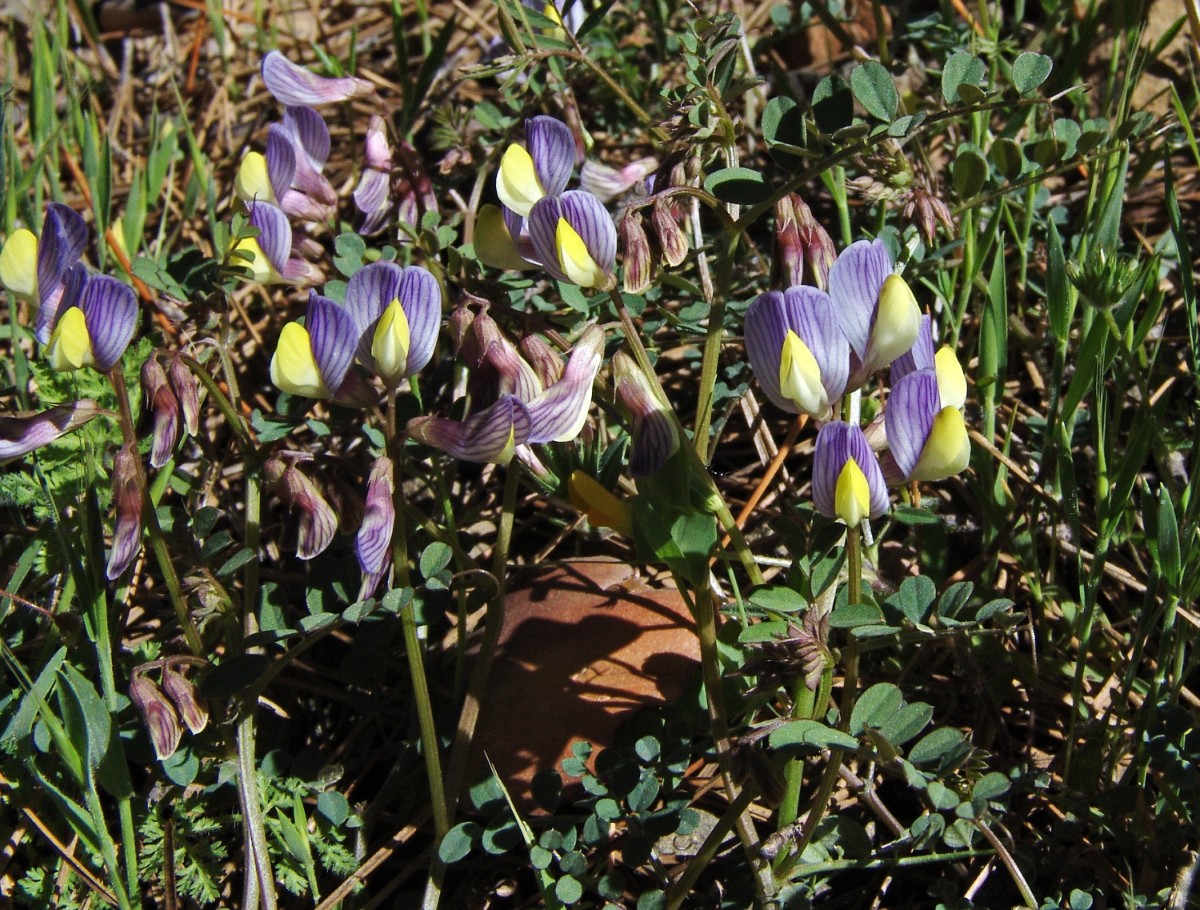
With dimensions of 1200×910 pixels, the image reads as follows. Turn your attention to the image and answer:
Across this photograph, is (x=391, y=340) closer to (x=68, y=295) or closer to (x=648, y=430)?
(x=648, y=430)

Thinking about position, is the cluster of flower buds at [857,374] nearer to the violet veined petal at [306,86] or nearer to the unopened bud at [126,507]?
the unopened bud at [126,507]

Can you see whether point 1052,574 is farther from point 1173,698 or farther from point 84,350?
point 84,350

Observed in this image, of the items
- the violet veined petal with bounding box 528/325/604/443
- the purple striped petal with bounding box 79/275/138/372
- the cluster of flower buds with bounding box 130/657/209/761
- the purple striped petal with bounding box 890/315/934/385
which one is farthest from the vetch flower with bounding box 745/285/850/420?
the cluster of flower buds with bounding box 130/657/209/761

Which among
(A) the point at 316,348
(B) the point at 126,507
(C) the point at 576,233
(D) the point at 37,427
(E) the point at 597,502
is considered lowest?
(E) the point at 597,502

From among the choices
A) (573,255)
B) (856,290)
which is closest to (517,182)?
(573,255)

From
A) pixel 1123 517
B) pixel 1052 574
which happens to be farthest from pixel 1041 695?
pixel 1123 517

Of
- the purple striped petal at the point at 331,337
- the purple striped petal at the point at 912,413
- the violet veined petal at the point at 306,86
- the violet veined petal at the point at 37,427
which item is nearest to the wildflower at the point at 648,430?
the purple striped petal at the point at 912,413
